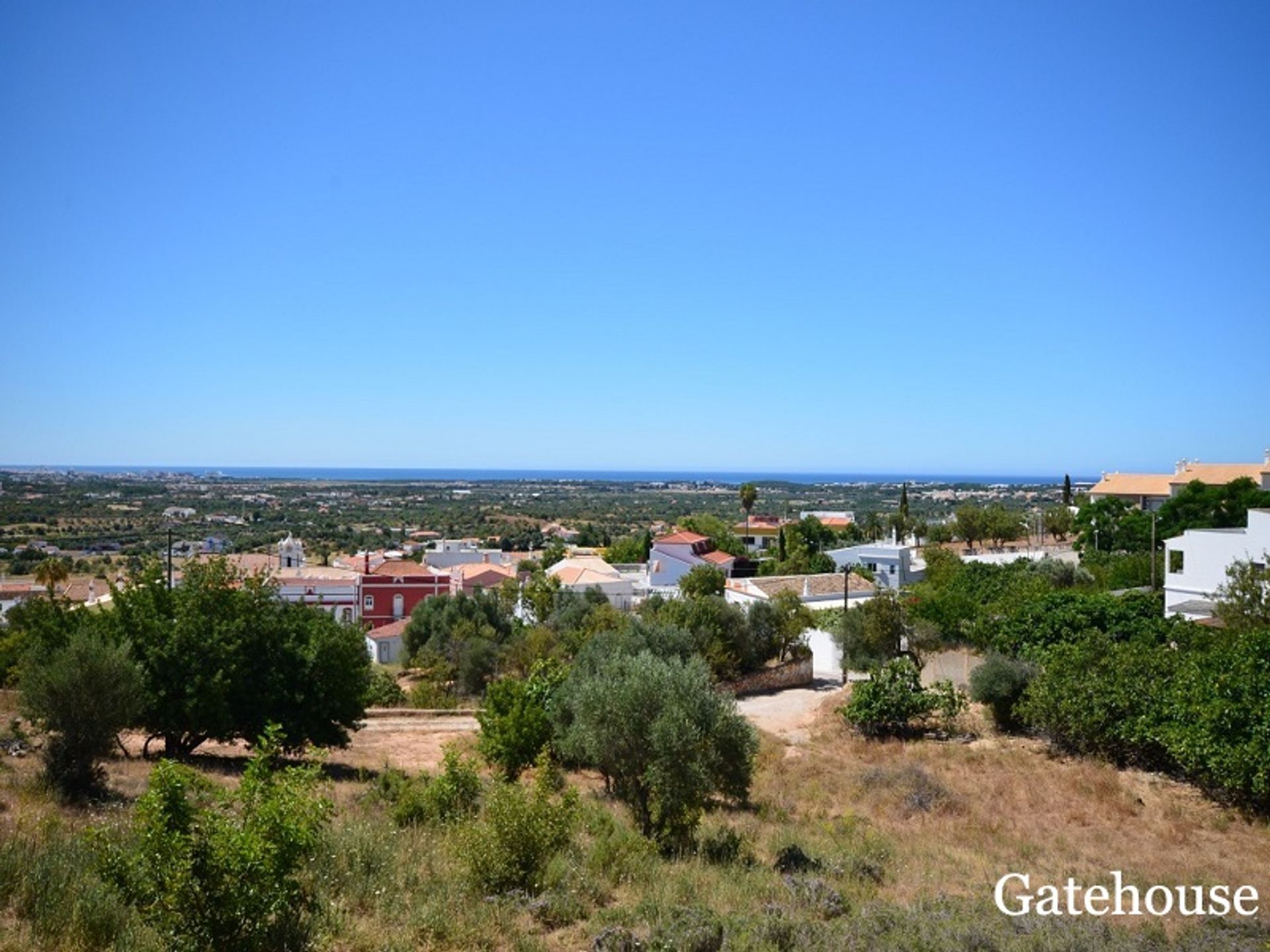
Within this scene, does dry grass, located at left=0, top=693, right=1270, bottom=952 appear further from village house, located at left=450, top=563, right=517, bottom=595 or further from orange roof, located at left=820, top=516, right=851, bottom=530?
orange roof, located at left=820, top=516, right=851, bottom=530

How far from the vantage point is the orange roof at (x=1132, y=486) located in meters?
84.2

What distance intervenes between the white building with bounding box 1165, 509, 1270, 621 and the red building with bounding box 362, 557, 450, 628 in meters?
37.0

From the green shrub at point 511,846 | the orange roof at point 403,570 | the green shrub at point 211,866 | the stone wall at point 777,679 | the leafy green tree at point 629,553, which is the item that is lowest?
the stone wall at point 777,679

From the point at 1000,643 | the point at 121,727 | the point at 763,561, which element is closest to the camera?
the point at 121,727

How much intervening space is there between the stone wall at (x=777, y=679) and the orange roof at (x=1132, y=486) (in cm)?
6221

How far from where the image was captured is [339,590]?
54156 millimetres

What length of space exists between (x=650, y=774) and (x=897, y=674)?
14545 mm

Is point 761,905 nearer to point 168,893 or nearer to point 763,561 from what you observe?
point 168,893

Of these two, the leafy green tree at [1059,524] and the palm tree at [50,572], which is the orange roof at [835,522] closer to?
the leafy green tree at [1059,524]

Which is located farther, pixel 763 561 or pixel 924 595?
pixel 763 561

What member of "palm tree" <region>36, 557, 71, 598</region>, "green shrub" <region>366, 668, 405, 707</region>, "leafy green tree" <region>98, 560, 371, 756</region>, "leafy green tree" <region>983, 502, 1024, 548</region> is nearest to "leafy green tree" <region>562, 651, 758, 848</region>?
"leafy green tree" <region>98, 560, 371, 756</region>

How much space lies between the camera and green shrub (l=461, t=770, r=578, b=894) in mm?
9352

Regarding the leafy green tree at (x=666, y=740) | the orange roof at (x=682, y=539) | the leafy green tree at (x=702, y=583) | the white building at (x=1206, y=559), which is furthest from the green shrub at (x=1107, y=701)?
Result: the orange roof at (x=682, y=539)

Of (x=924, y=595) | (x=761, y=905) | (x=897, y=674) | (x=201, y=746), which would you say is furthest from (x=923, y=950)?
(x=924, y=595)
